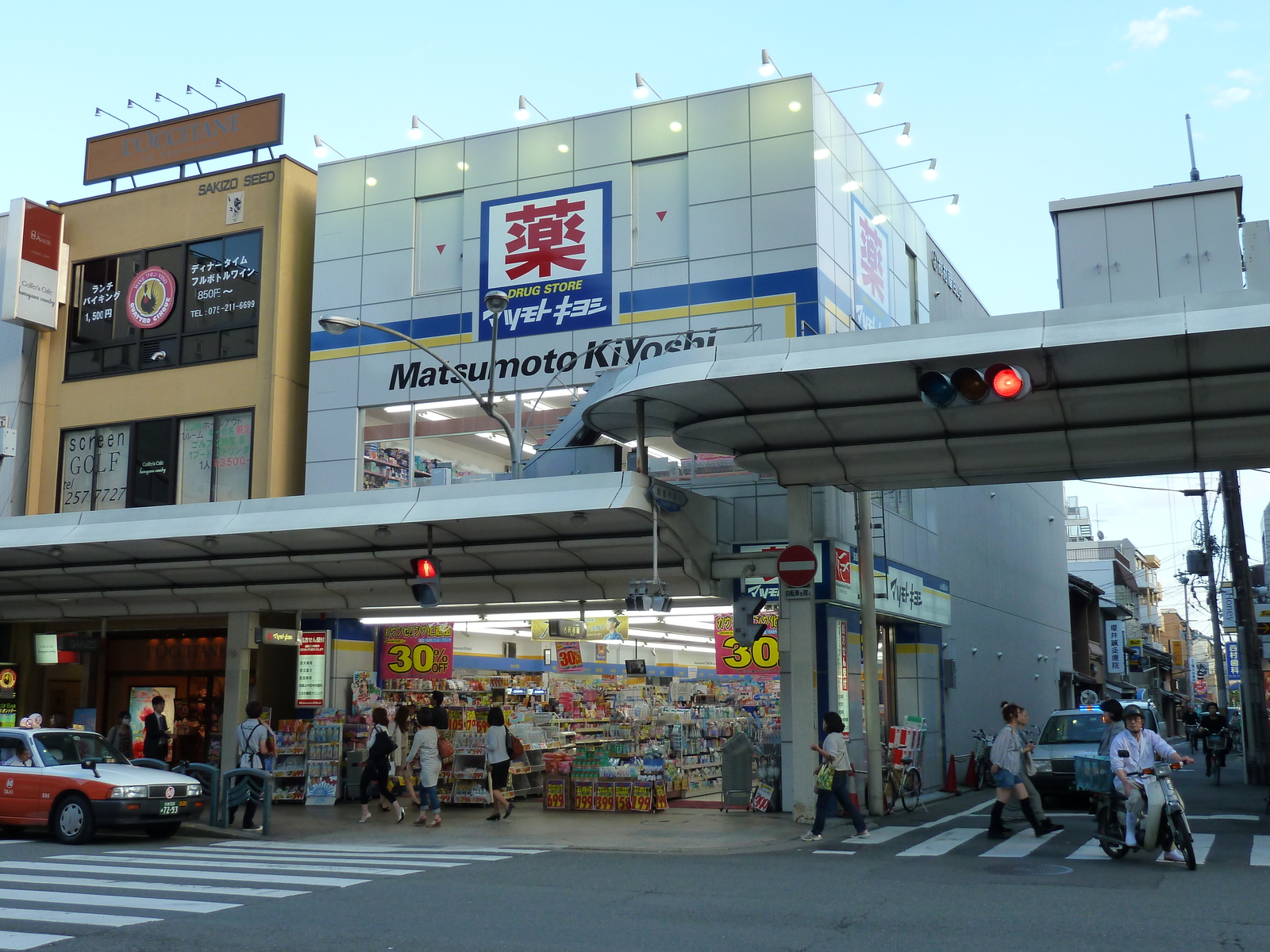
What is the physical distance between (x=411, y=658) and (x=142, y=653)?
7267 millimetres

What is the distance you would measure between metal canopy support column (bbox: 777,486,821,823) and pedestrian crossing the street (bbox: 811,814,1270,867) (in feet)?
3.76

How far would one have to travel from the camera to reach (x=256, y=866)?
1273cm

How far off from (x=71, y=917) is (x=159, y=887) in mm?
1757

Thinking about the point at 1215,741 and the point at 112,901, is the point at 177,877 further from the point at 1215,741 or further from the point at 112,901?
the point at 1215,741

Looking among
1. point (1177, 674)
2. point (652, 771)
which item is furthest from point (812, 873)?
point (1177, 674)

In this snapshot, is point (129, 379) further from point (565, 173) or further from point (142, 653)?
point (565, 173)

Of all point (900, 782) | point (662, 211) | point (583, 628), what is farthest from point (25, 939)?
point (583, 628)

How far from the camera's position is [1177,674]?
101m

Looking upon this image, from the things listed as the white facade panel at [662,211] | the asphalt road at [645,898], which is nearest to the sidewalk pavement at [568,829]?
the asphalt road at [645,898]

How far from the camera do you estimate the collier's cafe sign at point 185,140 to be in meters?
24.6

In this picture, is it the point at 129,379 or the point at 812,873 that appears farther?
the point at 129,379

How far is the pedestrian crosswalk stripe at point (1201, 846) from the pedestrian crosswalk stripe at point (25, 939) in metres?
10.4

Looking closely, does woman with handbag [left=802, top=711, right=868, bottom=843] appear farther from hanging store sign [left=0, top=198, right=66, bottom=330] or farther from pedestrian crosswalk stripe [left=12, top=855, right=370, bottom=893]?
hanging store sign [left=0, top=198, right=66, bottom=330]

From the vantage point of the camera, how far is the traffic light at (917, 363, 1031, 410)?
1155 cm
